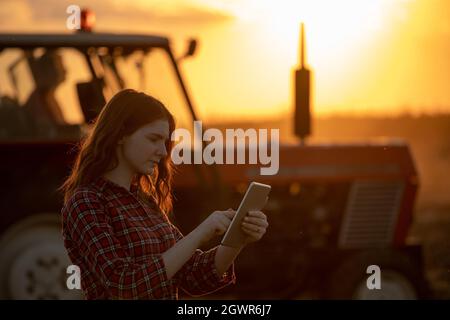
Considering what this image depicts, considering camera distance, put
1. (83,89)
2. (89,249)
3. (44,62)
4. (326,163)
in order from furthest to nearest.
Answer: (326,163) → (44,62) → (83,89) → (89,249)

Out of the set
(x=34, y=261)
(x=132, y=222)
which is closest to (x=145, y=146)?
(x=132, y=222)

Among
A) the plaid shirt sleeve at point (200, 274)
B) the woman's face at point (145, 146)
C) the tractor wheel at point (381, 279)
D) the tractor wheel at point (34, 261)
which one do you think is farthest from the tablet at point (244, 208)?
the tractor wheel at point (381, 279)

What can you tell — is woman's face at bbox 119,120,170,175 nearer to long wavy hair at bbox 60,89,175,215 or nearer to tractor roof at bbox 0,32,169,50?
long wavy hair at bbox 60,89,175,215

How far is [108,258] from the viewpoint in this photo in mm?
3277

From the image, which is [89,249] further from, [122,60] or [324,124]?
[324,124]

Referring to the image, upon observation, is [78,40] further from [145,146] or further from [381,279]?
[145,146]

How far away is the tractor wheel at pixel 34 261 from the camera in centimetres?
734

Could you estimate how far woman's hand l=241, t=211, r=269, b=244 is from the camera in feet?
11.0

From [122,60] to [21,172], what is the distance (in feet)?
3.16

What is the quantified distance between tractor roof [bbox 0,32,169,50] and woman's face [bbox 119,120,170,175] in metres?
3.99

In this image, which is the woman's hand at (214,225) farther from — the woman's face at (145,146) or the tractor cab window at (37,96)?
the tractor cab window at (37,96)

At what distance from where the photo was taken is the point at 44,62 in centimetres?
762

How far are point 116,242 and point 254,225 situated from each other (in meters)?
0.39
